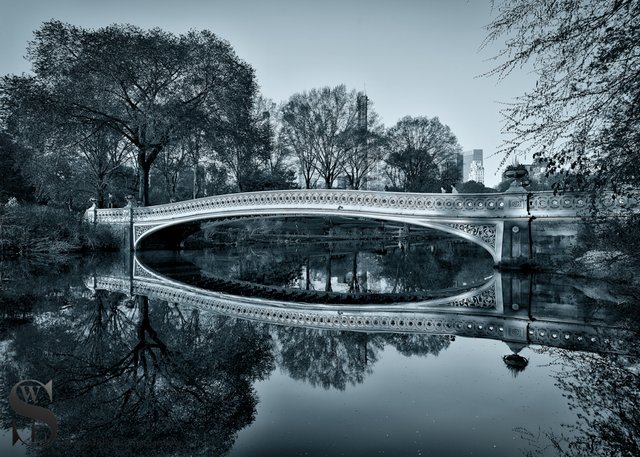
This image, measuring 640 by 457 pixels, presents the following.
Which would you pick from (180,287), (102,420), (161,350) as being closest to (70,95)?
(180,287)

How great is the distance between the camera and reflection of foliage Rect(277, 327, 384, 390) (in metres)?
3.97

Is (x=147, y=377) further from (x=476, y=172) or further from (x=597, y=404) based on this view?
(x=476, y=172)

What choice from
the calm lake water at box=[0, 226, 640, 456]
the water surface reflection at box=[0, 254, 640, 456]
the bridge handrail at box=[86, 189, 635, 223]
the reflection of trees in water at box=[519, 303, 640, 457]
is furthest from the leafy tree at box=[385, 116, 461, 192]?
the reflection of trees in water at box=[519, 303, 640, 457]

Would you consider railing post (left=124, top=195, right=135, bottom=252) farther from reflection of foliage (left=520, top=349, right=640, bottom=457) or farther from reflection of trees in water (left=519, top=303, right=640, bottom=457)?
reflection of foliage (left=520, top=349, right=640, bottom=457)

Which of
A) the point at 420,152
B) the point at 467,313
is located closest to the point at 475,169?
the point at 420,152

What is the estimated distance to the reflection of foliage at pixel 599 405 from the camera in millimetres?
2588

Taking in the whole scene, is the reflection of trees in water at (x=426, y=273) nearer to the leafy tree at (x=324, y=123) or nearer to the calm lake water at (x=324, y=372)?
the calm lake water at (x=324, y=372)

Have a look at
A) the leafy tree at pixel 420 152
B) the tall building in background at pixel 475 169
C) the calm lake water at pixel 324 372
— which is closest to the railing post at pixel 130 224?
the calm lake water at pixel 324 372

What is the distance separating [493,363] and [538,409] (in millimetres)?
1238

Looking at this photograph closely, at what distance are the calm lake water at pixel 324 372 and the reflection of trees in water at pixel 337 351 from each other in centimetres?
3

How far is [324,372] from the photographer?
4125 millimetres

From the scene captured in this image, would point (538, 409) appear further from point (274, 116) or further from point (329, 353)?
point (274, 116)

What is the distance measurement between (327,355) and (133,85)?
19224mm

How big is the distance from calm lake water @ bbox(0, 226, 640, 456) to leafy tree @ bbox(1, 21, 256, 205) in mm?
12327
